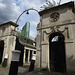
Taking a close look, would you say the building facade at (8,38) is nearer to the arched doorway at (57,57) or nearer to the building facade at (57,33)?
the building facade at (57,33)

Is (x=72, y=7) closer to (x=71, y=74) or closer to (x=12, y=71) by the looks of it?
(x=71, y=74)

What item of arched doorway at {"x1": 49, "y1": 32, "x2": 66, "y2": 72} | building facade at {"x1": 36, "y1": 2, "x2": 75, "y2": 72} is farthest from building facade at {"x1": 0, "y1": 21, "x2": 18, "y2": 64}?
arched doorway at {"x1": 49, "y1": 32, "x2": 66, "y2": 72}

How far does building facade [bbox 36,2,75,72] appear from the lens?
659cm

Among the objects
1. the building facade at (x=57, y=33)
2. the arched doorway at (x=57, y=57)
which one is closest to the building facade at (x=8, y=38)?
the building facade at (x=57, y=33)

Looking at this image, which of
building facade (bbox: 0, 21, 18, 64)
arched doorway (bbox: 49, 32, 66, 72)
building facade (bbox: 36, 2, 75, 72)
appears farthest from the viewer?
building facade (bbox: 0, 21, 18, 64)

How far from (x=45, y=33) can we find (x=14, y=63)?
4.67 m

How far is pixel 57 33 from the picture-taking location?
24.8 ft

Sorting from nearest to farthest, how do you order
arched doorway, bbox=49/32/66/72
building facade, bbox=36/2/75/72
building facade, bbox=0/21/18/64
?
building facade, bbox=36/2/75/72, arched doorway, bbox=49/32/66/72, building facade, bbox=0/21/18/64

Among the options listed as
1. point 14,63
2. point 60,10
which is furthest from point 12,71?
point 60,10

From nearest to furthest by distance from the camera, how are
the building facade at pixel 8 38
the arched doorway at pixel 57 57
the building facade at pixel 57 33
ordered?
the building facade at pixel 57 33, the arched doorway at pixel 57 57, the building facade at pixel 8 38

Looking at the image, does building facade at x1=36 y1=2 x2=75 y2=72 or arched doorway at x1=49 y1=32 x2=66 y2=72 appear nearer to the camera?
building facade at x1=36 y1=2 x2=75 y2=72

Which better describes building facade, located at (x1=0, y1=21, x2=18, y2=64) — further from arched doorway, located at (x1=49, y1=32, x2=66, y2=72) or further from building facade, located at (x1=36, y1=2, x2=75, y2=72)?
arched doorway, located at (x1=49, y1=32, x2=66, y2=72)

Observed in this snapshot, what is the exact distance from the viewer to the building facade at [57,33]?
6593 millimetres

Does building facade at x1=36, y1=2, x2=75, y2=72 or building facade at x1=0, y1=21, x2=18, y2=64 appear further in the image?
building facade at x1=0, y1=21, x2=18, y2=64
